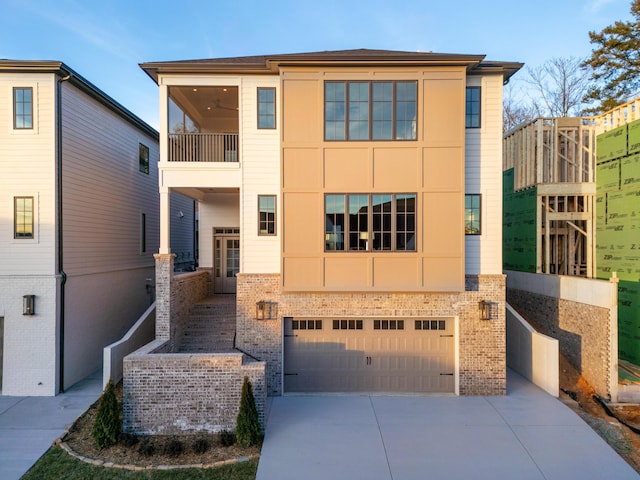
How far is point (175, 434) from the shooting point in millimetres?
7582

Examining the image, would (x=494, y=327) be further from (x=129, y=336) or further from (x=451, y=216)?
(x=129, y=336)

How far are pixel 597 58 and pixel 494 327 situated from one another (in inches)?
693

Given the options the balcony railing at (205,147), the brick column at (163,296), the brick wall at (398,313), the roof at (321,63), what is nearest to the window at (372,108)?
the roof at (321,63)

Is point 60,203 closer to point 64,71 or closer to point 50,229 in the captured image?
point 50,229

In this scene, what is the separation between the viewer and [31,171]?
967 centimetres

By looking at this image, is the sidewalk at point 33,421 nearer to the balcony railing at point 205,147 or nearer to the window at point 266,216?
the window at point 266,216

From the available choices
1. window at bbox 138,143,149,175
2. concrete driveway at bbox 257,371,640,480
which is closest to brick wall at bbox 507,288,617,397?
concrete driveway at bbox 257,371,640,480

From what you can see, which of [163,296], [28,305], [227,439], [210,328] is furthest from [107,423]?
[28,305]

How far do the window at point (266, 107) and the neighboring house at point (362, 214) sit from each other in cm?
4

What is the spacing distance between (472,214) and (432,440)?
541 cm

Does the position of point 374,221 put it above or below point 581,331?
above

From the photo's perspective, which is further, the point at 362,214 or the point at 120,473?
the point at 362,214

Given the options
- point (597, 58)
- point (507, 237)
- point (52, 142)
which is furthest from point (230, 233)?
point (597, 58)

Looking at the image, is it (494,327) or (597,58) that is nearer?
(494,327)
